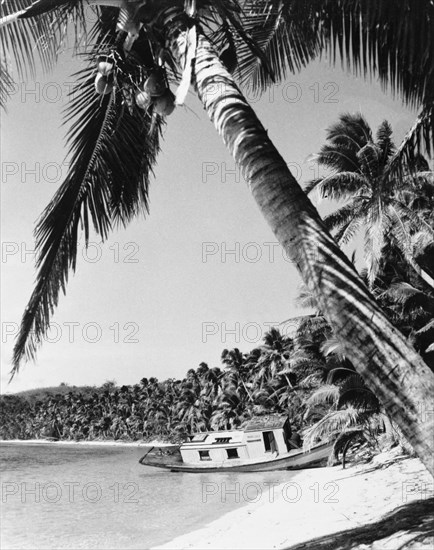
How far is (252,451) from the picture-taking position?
28.4 metres

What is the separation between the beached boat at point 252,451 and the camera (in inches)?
1012

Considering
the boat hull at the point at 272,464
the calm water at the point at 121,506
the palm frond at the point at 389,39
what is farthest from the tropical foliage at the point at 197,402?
the palm frond at the point at 389,39

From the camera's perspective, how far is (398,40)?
339cm

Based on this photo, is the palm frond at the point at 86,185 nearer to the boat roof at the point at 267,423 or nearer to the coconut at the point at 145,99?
the coconut at the point at 145,99

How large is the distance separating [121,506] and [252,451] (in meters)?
10.9

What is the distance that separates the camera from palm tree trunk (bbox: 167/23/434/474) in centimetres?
231

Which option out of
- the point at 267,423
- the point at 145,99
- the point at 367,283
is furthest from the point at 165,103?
the point at 267,423

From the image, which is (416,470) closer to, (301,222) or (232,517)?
(232,517)

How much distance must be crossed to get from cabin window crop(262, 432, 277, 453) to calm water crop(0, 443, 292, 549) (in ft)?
5.11

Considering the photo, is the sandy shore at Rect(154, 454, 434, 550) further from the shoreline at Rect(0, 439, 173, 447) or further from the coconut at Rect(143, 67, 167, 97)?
the shoreline at Rect(0, 439, 173, 447)

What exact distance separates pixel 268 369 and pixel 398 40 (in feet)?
135

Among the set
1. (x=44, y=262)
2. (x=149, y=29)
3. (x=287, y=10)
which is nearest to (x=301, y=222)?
(x=149, y=29)

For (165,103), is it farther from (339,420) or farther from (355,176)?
(355,176)

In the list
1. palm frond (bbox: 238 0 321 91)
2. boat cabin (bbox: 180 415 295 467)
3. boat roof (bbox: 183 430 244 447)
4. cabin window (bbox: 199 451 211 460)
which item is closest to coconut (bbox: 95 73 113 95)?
palm frond (bbox: 238 0 321 91)
